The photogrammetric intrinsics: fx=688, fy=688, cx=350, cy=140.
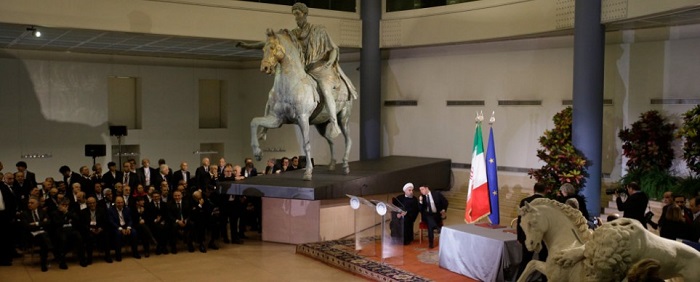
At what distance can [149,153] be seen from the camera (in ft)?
57.7

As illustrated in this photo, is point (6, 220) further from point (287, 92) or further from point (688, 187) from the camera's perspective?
point (688, 187)

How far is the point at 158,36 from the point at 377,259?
683 centimetres

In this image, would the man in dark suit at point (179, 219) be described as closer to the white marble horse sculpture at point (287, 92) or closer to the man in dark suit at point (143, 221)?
the man in dark suit at point (143, 221)

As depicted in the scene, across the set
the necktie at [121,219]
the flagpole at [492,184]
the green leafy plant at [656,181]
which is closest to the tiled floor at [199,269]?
the necktie at [121,219]

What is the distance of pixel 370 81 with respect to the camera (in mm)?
15852

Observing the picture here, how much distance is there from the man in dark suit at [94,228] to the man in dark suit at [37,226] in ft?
1.61

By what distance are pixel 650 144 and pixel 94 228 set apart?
912cm

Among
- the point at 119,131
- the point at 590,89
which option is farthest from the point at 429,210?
the point at 119,131

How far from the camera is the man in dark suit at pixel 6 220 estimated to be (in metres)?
9.85

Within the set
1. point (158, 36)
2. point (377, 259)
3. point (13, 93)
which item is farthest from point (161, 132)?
point (377, 259)

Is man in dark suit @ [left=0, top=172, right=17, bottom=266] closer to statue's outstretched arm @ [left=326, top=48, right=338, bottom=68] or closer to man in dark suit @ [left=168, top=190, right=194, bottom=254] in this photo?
man in dark suit @ [left=168, top=190, right=194, bottom=254]

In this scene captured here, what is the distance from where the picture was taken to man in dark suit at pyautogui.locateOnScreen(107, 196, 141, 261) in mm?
10094

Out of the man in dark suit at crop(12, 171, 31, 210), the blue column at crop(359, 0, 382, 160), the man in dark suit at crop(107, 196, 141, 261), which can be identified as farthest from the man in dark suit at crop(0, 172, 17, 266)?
the blue column at crop(359, 0, 382, 160)

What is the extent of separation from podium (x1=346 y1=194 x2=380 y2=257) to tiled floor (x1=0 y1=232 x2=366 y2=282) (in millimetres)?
704
